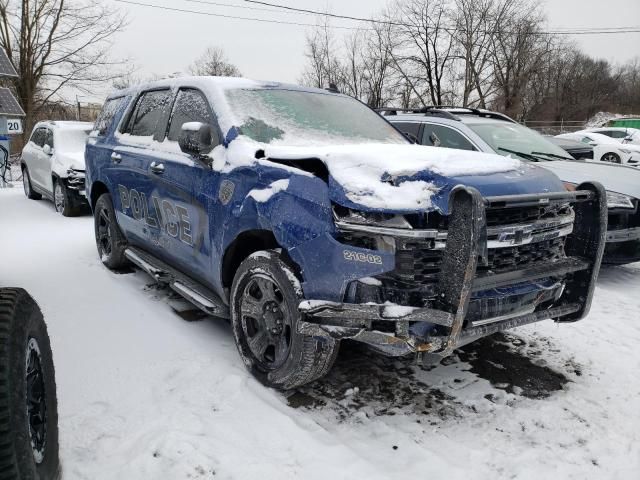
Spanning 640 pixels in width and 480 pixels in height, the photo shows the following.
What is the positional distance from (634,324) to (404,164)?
9.87ft

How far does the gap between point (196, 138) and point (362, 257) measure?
1501mm

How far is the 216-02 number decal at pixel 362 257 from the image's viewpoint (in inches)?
96.5

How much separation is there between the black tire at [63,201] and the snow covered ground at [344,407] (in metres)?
5.05

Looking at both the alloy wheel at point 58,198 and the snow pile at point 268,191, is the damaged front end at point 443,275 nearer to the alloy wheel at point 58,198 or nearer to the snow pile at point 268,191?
the snow pile at point 268,191

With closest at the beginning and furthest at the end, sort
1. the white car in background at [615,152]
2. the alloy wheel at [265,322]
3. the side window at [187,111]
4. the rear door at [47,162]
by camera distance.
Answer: the alloy wheel at [265,322] < the side window at [187,111] < the rear door at [47,162] < the white car in background at [615,152]

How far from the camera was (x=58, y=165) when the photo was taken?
352 inches

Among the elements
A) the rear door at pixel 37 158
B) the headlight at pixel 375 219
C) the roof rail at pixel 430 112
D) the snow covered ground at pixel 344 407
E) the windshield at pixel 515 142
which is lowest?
the snow covered ground at pixel 344 407

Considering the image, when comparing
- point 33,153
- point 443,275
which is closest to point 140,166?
point 443,275

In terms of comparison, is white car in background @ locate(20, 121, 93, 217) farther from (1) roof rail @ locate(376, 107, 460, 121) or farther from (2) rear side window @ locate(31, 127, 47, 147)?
(1) roof rail @ locate(376, 107, 460, 121)

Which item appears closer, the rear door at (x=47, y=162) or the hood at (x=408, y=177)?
the hood at (x=408, y=177)

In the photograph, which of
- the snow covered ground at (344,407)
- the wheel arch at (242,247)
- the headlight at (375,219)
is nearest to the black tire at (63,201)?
the snow covered ground at (344,407)

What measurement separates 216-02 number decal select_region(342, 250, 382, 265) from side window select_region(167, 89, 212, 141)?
1664 millimetres

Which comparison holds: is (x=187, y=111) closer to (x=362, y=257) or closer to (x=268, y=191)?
(x=268, y=191)

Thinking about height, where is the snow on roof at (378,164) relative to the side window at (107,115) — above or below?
below
